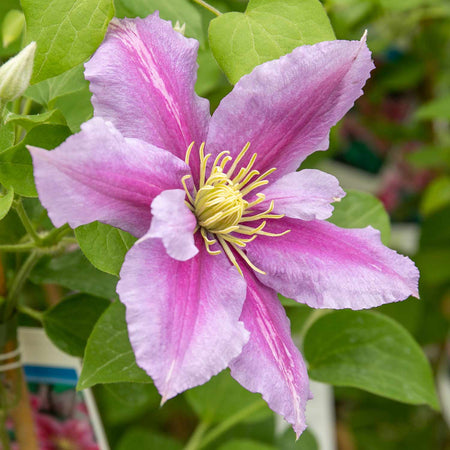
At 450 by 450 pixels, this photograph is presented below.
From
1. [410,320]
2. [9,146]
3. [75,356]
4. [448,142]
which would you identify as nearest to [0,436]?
[75,356]

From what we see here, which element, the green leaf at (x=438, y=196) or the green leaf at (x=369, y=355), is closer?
the green leaf at (x=369, y=355)

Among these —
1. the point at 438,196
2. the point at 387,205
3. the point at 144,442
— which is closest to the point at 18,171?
the point at 144,442

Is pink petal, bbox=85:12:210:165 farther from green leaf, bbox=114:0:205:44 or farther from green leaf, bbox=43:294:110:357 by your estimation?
green leaf, bbox=43:294:110:357

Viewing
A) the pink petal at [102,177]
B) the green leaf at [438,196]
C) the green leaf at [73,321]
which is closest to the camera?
the pink petal at [102,177]

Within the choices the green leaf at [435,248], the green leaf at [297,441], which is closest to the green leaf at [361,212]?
the green leaf at [297,441]

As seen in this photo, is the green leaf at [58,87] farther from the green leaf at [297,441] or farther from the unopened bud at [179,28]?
the green leaf at [297,441]
